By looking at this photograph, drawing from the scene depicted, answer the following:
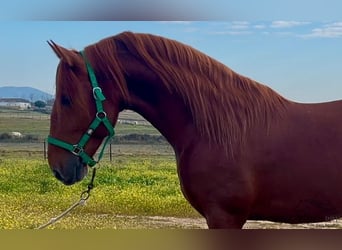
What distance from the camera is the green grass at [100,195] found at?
1.36 meters

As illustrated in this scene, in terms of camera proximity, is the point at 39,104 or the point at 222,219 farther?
the point at 39,104

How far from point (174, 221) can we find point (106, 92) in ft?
1.67

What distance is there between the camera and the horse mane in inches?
45.3

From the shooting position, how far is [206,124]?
3.76 feet

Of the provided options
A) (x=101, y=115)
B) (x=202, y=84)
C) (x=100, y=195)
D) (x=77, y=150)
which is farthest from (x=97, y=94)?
(x=100, y=195)

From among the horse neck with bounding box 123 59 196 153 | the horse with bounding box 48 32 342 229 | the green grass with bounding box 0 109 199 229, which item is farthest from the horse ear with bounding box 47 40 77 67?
the green grass with bounding box 0 109 199 229

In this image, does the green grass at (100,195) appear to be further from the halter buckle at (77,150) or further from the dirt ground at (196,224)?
the halter buckle at (77,150)

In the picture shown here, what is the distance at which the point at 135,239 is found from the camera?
4.20 feet

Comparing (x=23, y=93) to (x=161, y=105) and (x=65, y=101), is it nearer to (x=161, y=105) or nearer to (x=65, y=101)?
(x=65, y=101)

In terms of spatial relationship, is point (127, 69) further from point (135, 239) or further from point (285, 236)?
point (285, 236)

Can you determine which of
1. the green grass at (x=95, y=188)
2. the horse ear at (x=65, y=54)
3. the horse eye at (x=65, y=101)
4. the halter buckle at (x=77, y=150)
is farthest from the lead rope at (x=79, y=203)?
the horse ear at (x=65, y=54)

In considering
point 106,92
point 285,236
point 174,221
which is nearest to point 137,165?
point 174,221

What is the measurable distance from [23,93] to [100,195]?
0.43 m

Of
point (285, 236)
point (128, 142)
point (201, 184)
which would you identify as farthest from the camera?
point (128, 142)
